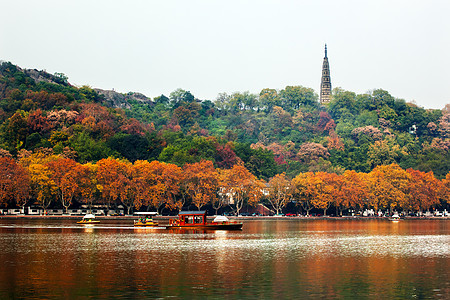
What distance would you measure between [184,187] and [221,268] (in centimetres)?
8089

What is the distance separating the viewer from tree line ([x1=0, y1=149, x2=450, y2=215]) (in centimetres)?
11169

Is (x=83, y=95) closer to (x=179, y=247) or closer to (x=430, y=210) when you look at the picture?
(x=430, y=210)

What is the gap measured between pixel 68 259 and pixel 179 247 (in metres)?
13.0

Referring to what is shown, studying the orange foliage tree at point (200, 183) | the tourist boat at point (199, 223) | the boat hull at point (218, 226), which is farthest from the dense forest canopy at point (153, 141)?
the boat hull at point (218, 226)

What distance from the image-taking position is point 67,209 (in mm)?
120375

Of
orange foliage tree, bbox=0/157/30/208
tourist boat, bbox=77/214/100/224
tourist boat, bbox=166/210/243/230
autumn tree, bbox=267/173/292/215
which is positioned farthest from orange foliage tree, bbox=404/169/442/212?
orange foliage tree, bbox=0/157/30/208

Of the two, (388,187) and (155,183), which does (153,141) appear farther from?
(388,187)

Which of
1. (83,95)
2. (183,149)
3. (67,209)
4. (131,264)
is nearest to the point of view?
(131,264)

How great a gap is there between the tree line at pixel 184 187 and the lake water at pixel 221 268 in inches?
1887

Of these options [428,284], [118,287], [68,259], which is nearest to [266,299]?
[118,287]

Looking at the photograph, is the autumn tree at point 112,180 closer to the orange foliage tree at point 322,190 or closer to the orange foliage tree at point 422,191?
the orange foliage tree at point 322,190

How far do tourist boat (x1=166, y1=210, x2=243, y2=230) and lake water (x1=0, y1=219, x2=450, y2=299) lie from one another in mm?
18593

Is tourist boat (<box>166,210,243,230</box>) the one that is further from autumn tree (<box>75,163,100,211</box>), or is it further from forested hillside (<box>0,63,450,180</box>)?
forested hillside (<box>0,63,450,180</box>)

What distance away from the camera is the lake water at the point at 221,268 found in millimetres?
32062
